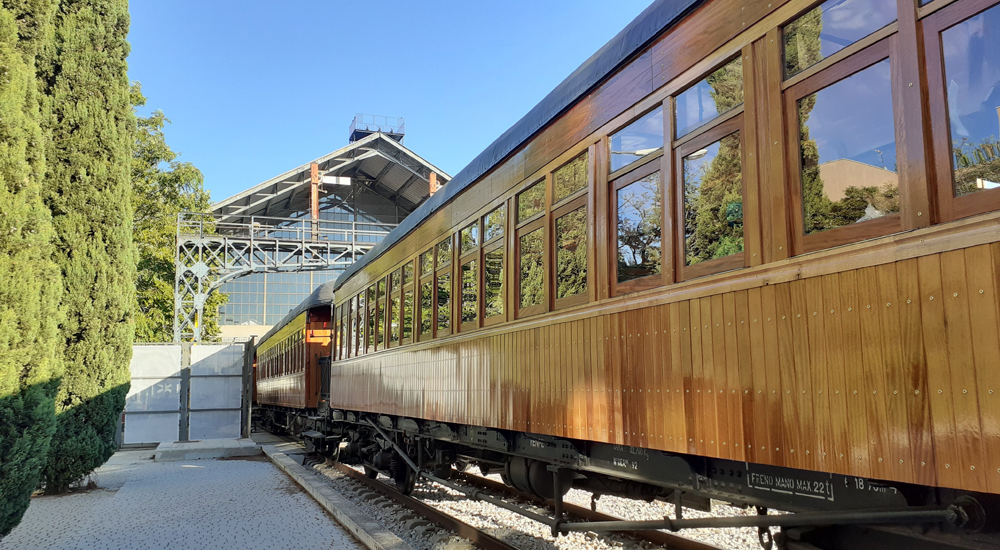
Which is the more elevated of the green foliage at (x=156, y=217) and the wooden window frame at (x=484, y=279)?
the green foliage at (x=156, y=217)

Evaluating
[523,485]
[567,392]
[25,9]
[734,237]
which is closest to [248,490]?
[523,485]

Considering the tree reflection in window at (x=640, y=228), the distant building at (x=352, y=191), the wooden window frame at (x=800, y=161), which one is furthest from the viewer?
the distant building at (x=352, y=191)

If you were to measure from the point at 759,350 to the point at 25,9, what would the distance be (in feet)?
20.8

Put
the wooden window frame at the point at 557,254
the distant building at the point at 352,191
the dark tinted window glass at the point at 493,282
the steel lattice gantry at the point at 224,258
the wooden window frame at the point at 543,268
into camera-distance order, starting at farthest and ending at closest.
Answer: the distant building at the point at 352,191, the steel lattice gantry at the point at 224,258, the dark tinted window glass at the point at 493,282, the wooden window frame at the point at 543,268, the wooden window frame at the point at 557,254

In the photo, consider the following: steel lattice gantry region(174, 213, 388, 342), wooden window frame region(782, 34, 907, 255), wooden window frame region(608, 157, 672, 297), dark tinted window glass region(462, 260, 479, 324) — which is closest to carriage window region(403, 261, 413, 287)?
dark tinted window glass region(462, 260, 479, 324)

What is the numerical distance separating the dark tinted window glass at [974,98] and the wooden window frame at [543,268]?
2736 mm

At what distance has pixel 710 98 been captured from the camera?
331cm

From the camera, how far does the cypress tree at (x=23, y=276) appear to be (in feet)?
17.8

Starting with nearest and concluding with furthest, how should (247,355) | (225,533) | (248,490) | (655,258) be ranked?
(655,258)
(225,533)
(248,490)
(247,355)

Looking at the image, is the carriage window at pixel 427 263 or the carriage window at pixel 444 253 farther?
the carriage window at pixel 427 263

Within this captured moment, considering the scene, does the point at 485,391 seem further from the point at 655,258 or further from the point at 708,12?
the point at 708,12

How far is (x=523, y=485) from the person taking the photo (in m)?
5.80

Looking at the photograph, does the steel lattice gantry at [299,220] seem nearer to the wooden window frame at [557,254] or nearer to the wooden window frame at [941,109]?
the wooden window frame at [557,254]

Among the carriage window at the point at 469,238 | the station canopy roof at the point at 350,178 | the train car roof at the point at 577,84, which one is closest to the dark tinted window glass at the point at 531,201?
the train car roof at the point at 577,84
